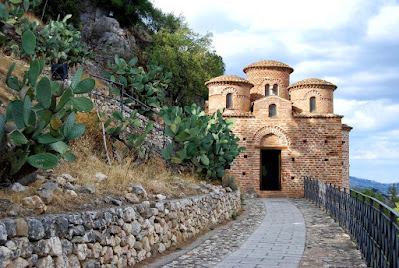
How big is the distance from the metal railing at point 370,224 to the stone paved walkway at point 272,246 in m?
0.32

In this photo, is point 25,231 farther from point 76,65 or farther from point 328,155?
point 328,155

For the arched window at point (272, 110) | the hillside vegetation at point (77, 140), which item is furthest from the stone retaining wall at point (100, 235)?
the arched window at point (272, 110)

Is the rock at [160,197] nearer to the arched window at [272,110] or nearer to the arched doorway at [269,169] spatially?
the arched window at [272,110]

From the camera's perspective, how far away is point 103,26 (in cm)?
2642

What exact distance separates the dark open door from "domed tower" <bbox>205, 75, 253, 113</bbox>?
4.20 m

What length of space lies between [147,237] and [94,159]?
246cm

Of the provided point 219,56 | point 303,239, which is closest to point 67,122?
point 303,239

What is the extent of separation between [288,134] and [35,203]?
55.9 ft

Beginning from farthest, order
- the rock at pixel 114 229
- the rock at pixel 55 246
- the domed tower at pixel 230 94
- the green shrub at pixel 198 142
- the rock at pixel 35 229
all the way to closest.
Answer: the domed tower at pixel 230 94, the green shrub at pixel 198 142, the rock at pixel 114 229, the rock at pixel 55 246, the rock at pixel 35 229

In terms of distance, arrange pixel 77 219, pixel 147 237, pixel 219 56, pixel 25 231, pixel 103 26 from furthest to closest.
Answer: pixel 219 56 < pixel 103 26 < pixel 147 237 < pixel 77 219 < pixel 25 231

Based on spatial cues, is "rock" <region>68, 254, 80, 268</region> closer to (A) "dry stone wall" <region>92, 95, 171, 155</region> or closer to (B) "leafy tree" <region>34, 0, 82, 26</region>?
(A) "dry stone wall" <region>92, 95, 171, 155</region>

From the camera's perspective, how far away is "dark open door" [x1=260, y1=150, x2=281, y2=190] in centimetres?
2425

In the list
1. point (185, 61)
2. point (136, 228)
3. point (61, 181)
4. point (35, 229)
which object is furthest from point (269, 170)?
point (35, 229)

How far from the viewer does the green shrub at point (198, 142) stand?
10.1 metres
